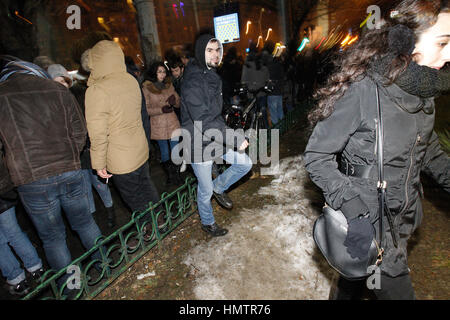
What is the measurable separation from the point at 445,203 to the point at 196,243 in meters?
3.54

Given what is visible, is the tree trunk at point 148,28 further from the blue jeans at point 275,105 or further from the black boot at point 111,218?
the black boot at point 111,218

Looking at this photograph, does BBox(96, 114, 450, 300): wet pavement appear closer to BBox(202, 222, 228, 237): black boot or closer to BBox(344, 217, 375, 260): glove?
BBox(202, 222, 228, 237): black boot

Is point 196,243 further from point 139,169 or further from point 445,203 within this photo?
point 445,203

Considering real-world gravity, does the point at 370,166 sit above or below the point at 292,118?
above

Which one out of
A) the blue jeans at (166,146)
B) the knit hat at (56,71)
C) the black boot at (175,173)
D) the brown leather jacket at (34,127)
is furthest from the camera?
the black boot at (175,173)

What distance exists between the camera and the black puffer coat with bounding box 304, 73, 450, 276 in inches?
59.6

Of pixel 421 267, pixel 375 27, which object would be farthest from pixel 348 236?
pixel 421 267

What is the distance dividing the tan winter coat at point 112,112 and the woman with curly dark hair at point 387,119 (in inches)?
79.3

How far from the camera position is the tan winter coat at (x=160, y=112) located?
4.82m

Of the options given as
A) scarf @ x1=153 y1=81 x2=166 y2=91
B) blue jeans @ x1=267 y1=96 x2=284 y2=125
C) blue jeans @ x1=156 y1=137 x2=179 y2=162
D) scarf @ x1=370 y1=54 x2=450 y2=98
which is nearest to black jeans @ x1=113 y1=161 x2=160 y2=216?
blue jeans @ x1=156 y1=137 x2=179 y2=162

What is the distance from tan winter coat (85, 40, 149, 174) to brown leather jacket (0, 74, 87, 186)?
24cm

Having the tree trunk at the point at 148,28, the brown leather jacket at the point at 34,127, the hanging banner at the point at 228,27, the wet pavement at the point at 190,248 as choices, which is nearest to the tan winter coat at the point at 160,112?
the wet pavement at the point at 190,248

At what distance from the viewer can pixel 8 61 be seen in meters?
2.39

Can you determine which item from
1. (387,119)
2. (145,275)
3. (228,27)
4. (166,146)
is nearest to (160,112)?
(166,146)
